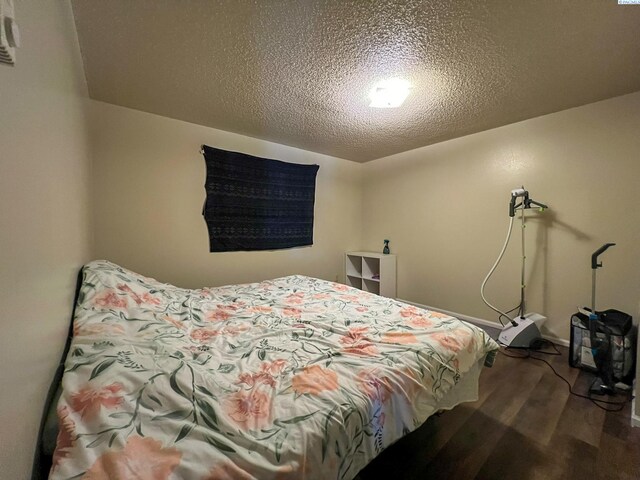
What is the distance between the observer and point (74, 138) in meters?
1.32

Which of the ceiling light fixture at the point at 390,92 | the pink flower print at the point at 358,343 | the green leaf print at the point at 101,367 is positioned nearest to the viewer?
the green leaf print at the point at 101,367

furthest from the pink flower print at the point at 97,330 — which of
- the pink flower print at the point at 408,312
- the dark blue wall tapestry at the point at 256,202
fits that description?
the dark blue wall tapestry at the point at 256,202

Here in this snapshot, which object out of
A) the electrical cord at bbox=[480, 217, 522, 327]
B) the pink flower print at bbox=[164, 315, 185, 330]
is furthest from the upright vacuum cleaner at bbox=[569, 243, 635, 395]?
the pink flower print at bbox=[164, 315, 185, 330]

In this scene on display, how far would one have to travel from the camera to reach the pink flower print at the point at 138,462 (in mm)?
542

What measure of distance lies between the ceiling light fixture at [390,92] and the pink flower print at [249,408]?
2.08 metres

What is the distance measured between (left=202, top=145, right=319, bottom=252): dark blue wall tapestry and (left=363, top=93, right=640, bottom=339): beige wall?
4.53 ft

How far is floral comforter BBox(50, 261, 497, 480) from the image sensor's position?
616mm

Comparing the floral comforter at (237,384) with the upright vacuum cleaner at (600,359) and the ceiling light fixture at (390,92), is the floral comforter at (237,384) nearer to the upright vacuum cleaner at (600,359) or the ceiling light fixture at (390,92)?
the upright vacuum cleaner at (600,359)

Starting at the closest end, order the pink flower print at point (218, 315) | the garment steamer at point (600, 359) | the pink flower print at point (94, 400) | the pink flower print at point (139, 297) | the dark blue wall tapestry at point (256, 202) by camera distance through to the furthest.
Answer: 1. the pink flower print at point (94, 400)
2. the pink flower print at point (139, 297)
3. the pink flower print at point (218, 315)
4. the garment steamer at point (600, 359)
5. the dark blue wall tapestry at point (256, 202)

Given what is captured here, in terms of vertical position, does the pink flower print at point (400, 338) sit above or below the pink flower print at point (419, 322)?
below

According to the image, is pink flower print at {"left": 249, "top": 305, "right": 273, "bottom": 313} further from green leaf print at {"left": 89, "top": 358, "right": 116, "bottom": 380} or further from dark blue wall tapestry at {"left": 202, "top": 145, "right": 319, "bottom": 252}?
dark blue wall tapestry at {"left": 202, "top": 145, "right": 319, "bottom": 252}

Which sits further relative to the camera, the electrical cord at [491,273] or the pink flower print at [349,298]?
the electrical cord at [491,273]

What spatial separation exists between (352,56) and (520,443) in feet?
7.92

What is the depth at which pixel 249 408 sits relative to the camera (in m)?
0.79
